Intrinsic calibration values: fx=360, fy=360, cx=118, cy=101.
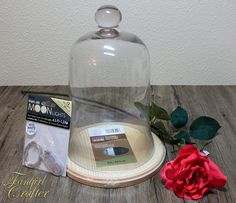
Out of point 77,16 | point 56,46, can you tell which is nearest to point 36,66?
point 56,46

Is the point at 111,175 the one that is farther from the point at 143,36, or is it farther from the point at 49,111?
the point at 143,36

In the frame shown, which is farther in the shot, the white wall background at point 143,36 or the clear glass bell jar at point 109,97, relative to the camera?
the white wall background at point 143,36

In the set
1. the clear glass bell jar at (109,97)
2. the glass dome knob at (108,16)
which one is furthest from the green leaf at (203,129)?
the glass dome knob at (108,16)

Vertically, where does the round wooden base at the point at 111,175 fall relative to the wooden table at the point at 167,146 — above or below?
above

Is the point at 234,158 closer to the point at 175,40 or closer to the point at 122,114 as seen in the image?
the point at 122,114

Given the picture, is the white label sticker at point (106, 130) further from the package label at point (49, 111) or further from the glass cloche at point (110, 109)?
the package label at point (49, 111)

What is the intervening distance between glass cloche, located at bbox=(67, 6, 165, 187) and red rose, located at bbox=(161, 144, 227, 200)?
0.24 ft

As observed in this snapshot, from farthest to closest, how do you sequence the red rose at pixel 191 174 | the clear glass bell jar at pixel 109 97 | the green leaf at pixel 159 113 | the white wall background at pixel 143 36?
the white wall background at pixel 143 36 < the green leaf at pixel 159 113 < the clear glass bell jar at pixel 109 97 < the red rose at pixel 191 174

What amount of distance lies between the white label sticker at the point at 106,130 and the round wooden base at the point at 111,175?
0.12 meters

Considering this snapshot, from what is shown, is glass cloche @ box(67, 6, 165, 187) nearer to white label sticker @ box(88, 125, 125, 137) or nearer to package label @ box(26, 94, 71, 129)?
white label sticker @ box(88, 125, 125, 137)

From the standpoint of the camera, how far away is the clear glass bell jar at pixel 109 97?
0.75 metres

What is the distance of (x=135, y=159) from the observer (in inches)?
29.2

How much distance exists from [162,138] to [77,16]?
487mm

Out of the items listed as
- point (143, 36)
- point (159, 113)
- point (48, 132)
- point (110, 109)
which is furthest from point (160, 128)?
point (143, 36)
